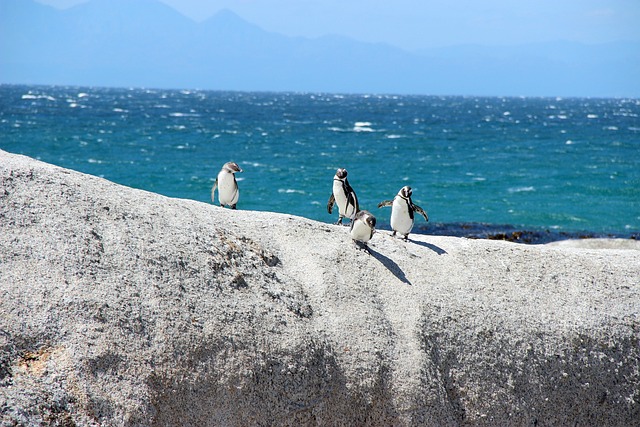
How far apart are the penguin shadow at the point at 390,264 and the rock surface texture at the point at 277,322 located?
3 centimetres

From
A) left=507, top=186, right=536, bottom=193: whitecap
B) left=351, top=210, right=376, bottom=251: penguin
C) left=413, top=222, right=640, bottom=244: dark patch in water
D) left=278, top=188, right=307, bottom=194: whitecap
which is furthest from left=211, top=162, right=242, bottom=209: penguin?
left=507, top=186, right=536, bottom=193: whitecap

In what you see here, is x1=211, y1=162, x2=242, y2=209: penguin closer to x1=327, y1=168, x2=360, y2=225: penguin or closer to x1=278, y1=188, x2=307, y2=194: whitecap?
x1=327, y1=168, x2=360, y2=225: penguin

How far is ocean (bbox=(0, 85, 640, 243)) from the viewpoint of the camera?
31.6 metres

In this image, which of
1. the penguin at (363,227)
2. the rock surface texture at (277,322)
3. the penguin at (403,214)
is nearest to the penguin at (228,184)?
the rock surface texture at (277,322)

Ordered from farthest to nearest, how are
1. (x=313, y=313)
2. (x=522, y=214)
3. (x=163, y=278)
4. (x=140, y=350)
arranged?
(x=522, y=214) → (x=313, y=313) → (x=163, y=278) → (x=140, y=350)

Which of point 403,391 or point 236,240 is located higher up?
point 236,240

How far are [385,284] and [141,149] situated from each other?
151 ft

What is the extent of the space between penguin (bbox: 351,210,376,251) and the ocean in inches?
623

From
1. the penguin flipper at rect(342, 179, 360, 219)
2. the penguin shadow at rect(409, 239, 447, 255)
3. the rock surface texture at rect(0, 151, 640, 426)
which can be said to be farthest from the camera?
the penguin flipper at rect(342, 179, 360, 219)

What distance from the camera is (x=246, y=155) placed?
5116 cm

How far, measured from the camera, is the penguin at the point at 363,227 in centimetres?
942

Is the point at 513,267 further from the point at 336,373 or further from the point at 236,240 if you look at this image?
the point at 236,240

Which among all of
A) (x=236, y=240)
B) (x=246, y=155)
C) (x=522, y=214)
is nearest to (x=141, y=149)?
(x=246, y=155)

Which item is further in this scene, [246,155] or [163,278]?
[246,155]
